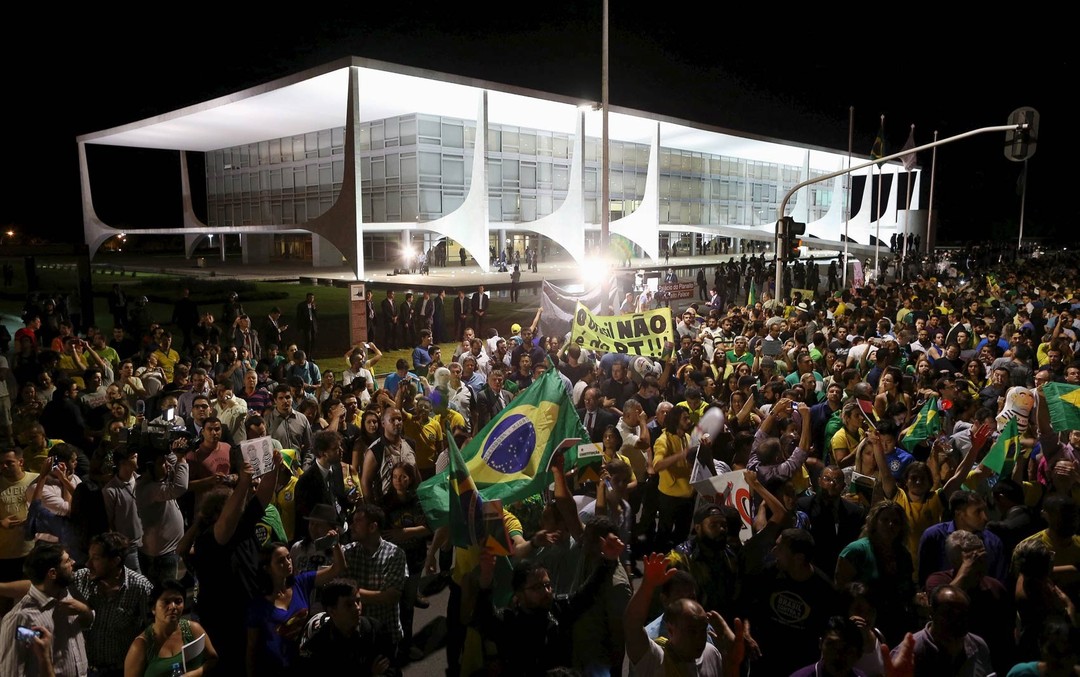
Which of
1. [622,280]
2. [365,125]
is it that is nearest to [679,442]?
[622,280]

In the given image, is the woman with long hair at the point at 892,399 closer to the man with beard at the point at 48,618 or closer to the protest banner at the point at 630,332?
the protest banner at the point at 630,332

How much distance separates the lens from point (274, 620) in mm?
4574

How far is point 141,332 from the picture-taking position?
1586 centimetres

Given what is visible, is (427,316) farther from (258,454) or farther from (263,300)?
(258,454)

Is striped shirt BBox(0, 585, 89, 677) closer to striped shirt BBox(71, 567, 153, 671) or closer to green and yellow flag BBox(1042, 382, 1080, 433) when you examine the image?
striped shirt BBox(71, 567, 153, 671)

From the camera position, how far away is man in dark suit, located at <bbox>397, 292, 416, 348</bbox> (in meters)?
19.6

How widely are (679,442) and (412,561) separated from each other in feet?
8.47

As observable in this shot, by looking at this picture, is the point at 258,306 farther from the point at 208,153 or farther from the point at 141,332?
the point at 208,153

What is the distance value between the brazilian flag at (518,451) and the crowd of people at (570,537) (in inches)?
5.4

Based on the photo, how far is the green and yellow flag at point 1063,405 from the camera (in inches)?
273

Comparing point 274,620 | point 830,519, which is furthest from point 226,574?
point 830,519

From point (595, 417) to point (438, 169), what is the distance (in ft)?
120

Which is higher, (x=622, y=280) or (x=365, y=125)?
(x=365, y=125)

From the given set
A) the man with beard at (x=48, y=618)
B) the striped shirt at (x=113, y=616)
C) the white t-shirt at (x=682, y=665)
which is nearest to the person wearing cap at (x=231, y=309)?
the striped shirt at (x=113, y=616)
